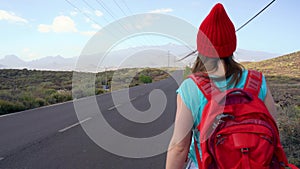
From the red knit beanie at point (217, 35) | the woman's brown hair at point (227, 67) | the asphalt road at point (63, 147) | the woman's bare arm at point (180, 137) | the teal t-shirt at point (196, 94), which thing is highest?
the red knit beanie at point (217, 35)

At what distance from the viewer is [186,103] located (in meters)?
1.70

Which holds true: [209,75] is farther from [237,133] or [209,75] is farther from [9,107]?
[9,107]

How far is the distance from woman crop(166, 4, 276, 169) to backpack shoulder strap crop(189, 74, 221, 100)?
2cm

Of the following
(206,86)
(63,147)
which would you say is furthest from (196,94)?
(63,147)

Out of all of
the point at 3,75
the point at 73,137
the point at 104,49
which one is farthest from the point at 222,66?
the point at 3,75

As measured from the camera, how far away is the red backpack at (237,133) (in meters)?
1.53

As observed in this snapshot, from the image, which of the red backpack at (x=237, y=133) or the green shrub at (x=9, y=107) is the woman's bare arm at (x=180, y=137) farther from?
the green shrub at (x=9, y=107)

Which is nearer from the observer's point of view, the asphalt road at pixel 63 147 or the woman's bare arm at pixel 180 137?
the woman's bare arm at pixel 180 137

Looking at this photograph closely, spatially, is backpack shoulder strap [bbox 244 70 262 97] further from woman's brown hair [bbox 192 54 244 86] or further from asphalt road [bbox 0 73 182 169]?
asphalt road [bbox 0 73 182 169]

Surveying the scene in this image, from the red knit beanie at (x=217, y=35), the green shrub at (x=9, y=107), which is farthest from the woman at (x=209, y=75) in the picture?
the green shrub at (x=9, y=107)

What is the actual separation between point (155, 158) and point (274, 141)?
4.50 metres

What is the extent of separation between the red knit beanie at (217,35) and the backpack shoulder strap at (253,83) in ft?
0.59

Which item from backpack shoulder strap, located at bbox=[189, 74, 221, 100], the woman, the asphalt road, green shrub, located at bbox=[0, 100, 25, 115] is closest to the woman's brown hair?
the woman

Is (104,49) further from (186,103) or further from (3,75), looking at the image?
(3,75)
